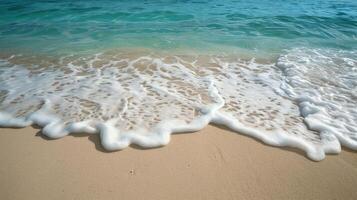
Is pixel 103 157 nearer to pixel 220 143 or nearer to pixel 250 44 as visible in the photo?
pixel 220 143

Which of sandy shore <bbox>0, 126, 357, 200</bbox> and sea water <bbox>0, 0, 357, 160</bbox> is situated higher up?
sea water <bbox>0, 0, 357, 160</bbox>

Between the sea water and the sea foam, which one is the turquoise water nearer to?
the sea water

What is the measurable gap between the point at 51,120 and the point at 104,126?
2.03ft

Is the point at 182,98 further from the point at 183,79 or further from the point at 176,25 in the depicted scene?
the point at 176,25

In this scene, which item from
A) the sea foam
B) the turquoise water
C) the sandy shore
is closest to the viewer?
the sandy shore

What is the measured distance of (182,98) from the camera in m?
3.08

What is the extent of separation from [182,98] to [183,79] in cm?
63

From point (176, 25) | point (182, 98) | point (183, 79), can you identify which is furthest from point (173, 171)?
point (176, 25)

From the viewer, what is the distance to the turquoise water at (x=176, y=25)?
18.5 ft

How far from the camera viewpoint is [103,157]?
215 centimetres

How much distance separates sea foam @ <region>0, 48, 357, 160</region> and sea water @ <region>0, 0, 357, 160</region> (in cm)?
1

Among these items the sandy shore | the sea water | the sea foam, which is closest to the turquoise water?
the sea water

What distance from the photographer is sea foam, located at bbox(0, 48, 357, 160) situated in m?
2.46

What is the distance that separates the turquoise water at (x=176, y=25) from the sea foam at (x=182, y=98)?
3.87ft
